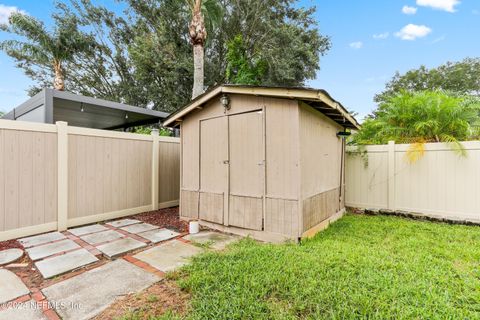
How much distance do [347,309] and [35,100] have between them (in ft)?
23.5

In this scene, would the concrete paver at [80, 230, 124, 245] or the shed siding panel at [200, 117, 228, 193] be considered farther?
the shed siding panel at [200, 117, 228, 193]

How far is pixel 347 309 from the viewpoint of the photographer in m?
1.91

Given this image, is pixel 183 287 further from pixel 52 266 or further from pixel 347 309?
pixel 52 266

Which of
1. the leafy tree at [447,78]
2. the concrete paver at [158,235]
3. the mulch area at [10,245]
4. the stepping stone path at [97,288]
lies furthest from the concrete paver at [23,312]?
the leafy tree at [447,78]

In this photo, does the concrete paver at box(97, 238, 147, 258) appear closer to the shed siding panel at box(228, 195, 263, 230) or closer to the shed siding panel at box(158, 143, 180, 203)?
the shed siding panel at box(228, 195, 263, 230)

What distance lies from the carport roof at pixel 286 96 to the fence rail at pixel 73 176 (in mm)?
1294

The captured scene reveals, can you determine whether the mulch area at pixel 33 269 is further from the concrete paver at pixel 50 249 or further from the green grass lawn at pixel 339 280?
the green grass lawn at pixel 339 280

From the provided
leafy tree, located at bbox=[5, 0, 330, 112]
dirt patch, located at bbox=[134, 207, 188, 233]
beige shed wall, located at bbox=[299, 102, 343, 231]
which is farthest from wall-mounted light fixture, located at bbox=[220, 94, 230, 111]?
leafy tree, located at bbox=[5, 0, 330, 112]

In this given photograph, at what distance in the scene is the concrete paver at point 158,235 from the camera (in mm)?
3959

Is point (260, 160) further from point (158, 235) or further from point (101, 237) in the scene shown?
point (101, 237)

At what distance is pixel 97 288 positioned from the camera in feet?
7.95

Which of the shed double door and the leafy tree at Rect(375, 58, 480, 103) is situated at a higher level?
the leafy tree at Rect(375, 58, 480, 103)

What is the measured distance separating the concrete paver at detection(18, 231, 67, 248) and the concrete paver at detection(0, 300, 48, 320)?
184cm

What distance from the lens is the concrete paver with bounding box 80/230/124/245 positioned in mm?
3818
